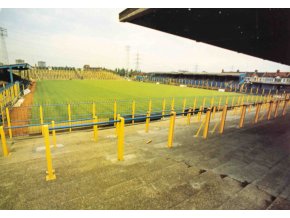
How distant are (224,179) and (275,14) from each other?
475 centimetres

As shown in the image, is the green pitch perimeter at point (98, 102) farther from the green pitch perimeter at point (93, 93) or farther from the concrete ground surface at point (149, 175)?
the concrete ground surface at point (149, 175)

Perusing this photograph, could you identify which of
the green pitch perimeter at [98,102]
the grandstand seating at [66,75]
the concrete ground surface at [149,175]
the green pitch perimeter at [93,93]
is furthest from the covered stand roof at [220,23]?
the grandstand seating at [66,75]

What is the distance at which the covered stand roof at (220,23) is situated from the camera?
4.38 meters

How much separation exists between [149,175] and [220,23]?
5.19 meters

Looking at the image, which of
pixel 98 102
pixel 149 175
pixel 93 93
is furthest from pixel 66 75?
pixel 149 175

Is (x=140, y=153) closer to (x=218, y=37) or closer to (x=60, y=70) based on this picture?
(x=218, y=37)

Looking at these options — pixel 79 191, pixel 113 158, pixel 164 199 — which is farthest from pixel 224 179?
pixel 79 191

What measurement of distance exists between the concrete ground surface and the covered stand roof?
3523mm

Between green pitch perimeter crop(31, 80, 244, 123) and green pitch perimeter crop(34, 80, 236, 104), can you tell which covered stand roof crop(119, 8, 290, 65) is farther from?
green pitch perimeter crop(34, 80, 236, 104)

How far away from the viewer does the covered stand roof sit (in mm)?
4375

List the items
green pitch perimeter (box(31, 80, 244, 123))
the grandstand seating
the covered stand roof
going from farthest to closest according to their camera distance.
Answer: the grandstand seating
green pitch perimeter (box(31, 80, 244, 123))
the covered stand roof

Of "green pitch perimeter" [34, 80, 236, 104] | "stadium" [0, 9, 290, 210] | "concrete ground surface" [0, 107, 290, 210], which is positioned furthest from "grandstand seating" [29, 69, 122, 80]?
"concrete ground surface" [0, 107, 290, 210]

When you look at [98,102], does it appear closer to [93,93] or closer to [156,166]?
[93,93]

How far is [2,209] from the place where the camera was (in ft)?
8.79
